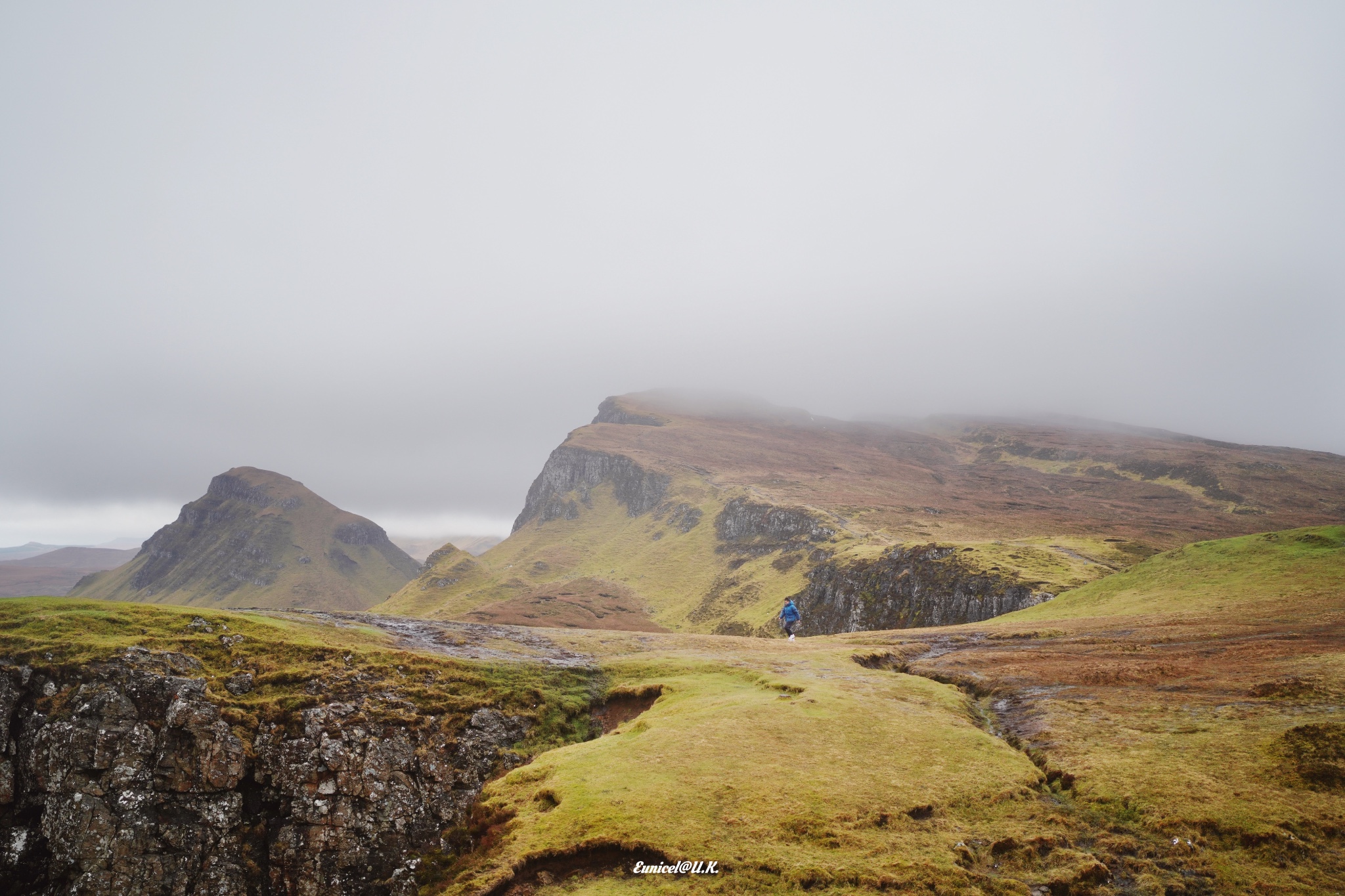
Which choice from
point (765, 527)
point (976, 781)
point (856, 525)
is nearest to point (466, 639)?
point (976, 781)

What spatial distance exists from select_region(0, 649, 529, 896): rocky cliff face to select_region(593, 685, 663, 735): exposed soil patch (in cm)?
713

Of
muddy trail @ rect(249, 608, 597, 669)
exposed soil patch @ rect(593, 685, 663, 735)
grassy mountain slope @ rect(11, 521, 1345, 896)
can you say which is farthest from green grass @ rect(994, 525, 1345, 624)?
muddy trail @ rect(249, 608, 597, 669)

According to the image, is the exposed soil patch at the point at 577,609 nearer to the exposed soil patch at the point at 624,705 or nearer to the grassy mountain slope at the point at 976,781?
the exposed soil patch at the point at 624,705

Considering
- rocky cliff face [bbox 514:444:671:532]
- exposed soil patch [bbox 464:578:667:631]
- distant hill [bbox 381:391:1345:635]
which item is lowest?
exposed soil patch [bbox 464:578:667:631]

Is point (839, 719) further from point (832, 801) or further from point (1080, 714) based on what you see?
point (1080, 714)

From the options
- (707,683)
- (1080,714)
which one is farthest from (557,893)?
(1080,714)

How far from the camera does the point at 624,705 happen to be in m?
29.5

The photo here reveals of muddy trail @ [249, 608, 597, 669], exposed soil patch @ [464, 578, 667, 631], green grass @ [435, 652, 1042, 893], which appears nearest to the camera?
green grass @ [435, 652, 1042, 893]

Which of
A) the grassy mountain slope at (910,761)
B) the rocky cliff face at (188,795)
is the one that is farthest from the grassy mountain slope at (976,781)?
the rocky cliff face at (188,795)

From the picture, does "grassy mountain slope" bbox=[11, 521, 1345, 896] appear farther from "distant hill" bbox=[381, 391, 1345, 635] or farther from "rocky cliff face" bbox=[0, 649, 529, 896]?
"distant hill" bbox=[381, 391, 1345, 635]

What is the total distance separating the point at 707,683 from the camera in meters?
29.7

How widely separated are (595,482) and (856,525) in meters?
94.7

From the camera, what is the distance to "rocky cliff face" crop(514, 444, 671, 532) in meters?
171

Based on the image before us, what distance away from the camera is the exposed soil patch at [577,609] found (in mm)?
102312
